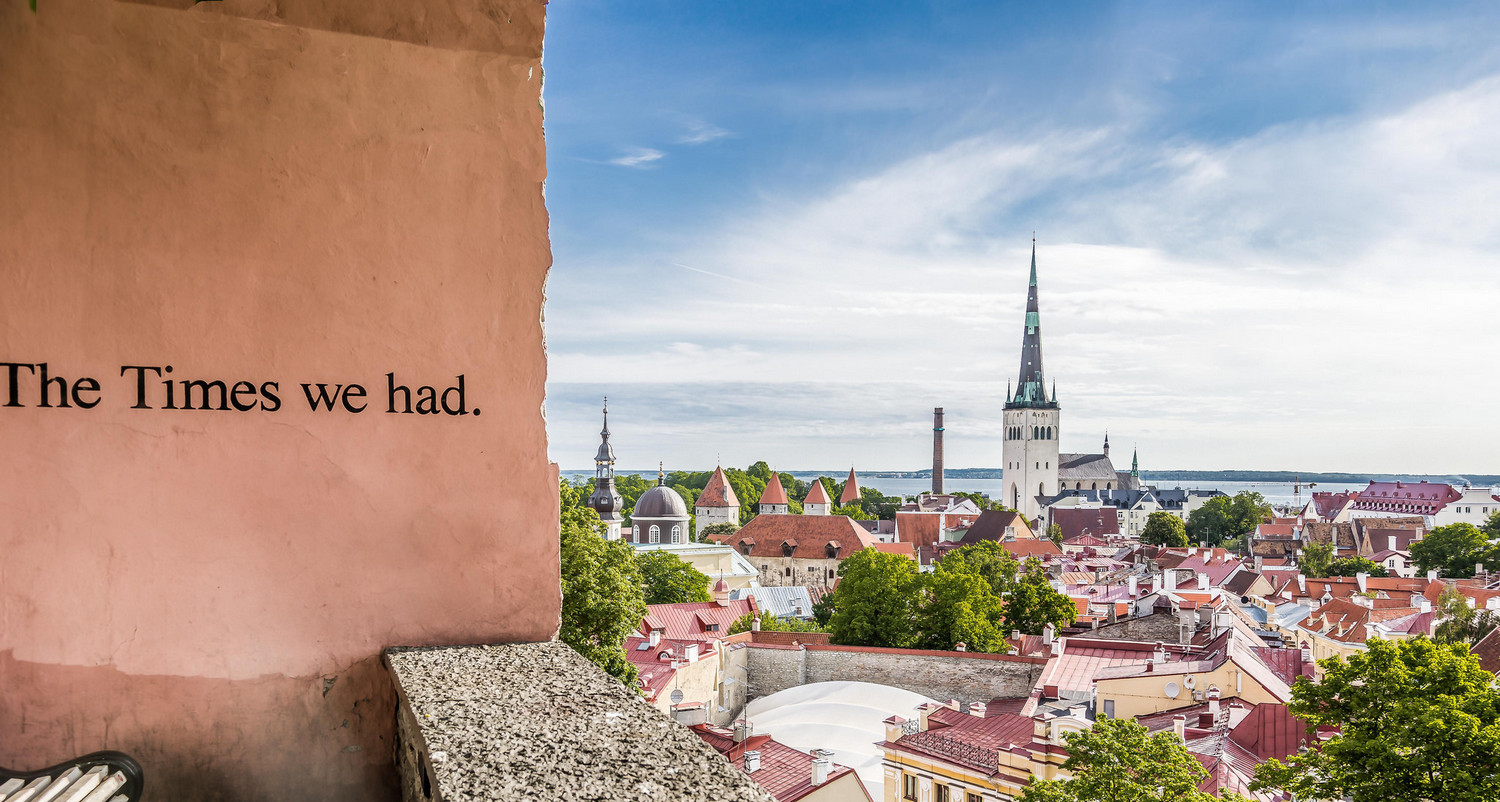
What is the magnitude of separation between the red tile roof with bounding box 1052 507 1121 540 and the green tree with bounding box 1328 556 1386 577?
2327cm

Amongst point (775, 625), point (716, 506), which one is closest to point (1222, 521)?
point (716, 506)

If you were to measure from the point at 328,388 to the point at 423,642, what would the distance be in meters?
0.54

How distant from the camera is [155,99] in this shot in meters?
1.76

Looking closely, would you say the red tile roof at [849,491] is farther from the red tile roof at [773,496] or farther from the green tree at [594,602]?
the green tree at [594,602]

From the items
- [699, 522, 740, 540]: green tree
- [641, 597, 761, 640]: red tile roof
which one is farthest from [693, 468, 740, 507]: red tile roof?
[641, 597, 761, 640]: red tile roof

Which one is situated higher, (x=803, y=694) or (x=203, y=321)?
(x=203, y=321)

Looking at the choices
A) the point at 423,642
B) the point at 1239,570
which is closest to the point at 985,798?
the point at 423,642

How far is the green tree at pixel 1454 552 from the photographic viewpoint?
37.6 m

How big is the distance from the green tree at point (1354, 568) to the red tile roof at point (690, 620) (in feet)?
92.5

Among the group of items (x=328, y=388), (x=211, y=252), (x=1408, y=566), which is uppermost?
(x=211, y=252)

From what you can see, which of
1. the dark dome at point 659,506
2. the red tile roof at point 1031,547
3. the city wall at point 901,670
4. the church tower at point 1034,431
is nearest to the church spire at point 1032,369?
the church tower at point 1034,431

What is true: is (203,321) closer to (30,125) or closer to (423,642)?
(30,125)

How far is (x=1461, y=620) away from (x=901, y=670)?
13.8 metres

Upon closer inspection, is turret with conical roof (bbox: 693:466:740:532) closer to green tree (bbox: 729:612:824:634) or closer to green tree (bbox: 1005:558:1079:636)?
green tree (bbox: 729:612:824:634)
